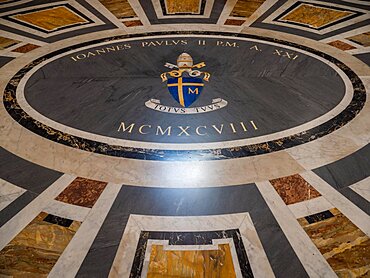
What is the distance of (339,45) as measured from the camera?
4.57 m

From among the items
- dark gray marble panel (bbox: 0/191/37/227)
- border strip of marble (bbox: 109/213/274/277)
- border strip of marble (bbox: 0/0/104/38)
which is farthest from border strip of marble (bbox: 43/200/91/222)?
border strip of marble (bbox: 0/0/104/38)

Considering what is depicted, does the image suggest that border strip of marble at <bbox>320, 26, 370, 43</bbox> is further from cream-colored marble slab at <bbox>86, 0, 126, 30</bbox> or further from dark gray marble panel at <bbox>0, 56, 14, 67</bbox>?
dark gray marble panel at <bbox>0, 56, 14, 67</bbox>

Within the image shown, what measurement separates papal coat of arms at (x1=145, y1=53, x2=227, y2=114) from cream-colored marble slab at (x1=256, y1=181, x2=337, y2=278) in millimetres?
1069

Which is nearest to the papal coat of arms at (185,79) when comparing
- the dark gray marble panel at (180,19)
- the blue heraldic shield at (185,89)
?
the blue heraldic shield at (185,89)

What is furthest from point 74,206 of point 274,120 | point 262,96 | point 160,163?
point 262,96

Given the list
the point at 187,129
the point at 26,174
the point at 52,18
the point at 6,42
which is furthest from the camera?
→ the point at 52,18

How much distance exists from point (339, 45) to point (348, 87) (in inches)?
47.9

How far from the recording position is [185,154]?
8.97 feet

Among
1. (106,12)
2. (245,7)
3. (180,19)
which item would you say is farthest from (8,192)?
(245,7)

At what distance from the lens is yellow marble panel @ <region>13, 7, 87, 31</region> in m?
5.27

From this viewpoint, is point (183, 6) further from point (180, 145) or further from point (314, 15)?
point (180, 145)

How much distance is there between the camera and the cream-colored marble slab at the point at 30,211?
2094 millimetres

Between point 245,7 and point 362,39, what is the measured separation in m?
2.01

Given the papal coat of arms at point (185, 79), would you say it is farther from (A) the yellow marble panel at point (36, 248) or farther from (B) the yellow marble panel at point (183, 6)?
(B) the yellow marble panel at point (183, 6)
